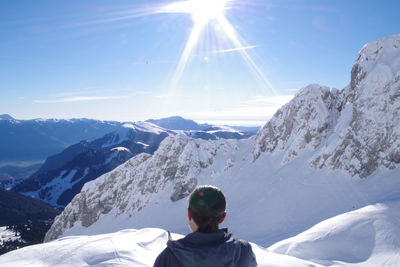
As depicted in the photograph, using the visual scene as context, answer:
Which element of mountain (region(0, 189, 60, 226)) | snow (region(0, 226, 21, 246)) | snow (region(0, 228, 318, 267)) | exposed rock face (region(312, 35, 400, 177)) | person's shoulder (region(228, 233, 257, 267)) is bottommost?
snow (region(0, 226, 21, 246))

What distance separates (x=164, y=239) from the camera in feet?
41.3

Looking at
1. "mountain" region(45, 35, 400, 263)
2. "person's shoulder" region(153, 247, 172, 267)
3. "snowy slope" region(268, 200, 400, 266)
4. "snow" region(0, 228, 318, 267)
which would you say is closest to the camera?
"person's shoulder" region(153, 247, 172, 267)

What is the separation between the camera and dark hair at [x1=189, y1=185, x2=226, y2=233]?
3.14 metres

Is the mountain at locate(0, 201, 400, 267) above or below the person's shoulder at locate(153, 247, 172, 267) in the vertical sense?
below

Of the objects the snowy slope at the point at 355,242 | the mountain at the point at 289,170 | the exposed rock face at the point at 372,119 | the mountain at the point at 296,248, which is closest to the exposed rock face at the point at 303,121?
the mountain at the point at 289,170

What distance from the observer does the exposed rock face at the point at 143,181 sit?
191 feet

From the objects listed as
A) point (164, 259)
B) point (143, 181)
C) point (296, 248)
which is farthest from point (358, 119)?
point (143, 181)

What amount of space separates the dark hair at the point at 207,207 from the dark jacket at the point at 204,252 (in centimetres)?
16

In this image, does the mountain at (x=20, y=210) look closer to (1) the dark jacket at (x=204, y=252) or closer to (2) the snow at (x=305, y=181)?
(2) the snow at (x=305, y=181)

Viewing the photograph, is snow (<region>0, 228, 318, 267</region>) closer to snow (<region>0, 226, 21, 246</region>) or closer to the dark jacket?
the dark jacket

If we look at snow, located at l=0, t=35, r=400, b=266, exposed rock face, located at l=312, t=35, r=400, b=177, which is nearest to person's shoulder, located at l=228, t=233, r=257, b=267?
snow, located at l=0, t=35, r=400, b=266

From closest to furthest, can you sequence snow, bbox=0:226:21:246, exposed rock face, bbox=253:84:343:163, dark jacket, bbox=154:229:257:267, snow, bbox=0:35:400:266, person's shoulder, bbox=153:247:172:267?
dark jacket, bbox=154:229:257:267
person's shoulder, bbox=153:247:172:267
snow, bbox=0:35:400:266
exposed rock face, bbox=253:84:343:163
snow, bbox=0:226:21:246

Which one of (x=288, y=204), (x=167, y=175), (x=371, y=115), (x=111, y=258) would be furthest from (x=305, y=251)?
(x=167, y=175)

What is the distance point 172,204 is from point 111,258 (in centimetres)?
4656
